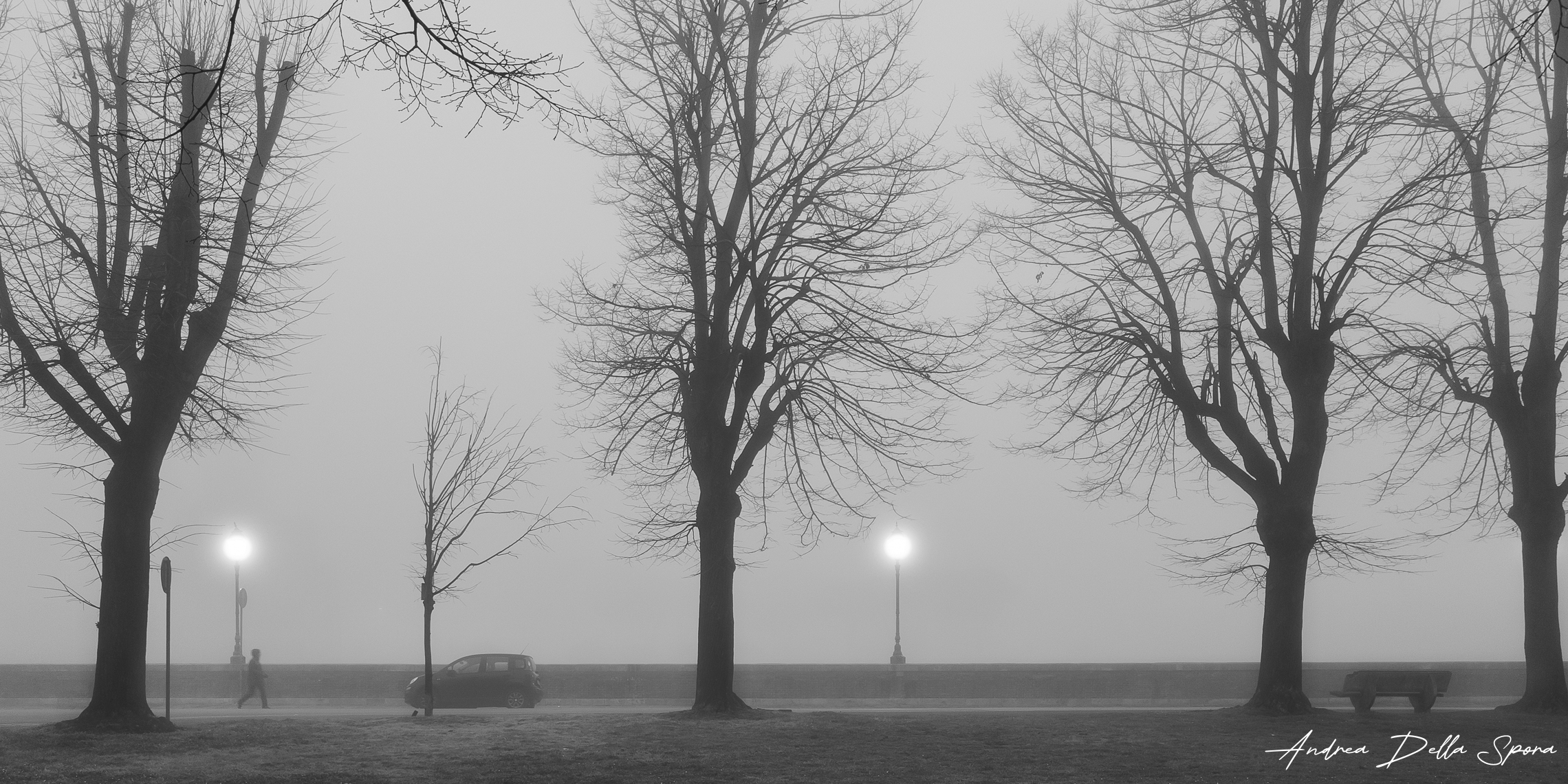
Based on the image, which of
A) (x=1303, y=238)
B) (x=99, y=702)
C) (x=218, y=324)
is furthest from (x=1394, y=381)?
(x=99, y=702)

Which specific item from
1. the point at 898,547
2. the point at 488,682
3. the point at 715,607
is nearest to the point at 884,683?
the point at 898,547

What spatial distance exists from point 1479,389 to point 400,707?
23.6 metres

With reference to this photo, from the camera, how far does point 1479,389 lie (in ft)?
70.4

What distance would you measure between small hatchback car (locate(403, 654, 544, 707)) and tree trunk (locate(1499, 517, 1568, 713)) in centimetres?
2062

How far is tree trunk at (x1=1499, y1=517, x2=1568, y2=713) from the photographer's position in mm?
19812

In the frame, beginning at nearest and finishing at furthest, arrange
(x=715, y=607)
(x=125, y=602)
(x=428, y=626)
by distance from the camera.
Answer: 1. (x=125, y=602)
2. (x=715, y=607)
3. (x=428, y=626)

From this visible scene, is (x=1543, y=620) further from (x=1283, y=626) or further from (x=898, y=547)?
(x=898, y=547)

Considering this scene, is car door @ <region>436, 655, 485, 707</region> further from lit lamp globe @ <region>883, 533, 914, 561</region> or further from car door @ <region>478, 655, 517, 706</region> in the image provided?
lit lamp globe @ <region>883, 533, 914, 561</region>

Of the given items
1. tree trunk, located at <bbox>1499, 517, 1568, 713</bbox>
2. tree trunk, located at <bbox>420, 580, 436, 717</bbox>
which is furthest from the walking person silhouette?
tree trunk, located at <bbox>1499, 517, 1568, 713</bbox>

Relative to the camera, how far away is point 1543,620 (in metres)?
20.1

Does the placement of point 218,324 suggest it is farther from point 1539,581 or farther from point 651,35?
point 1539,581

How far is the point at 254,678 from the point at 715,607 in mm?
15507

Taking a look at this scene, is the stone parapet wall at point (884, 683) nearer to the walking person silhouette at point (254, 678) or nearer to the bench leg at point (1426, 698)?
the walking person silhouette at point (254, 678)
